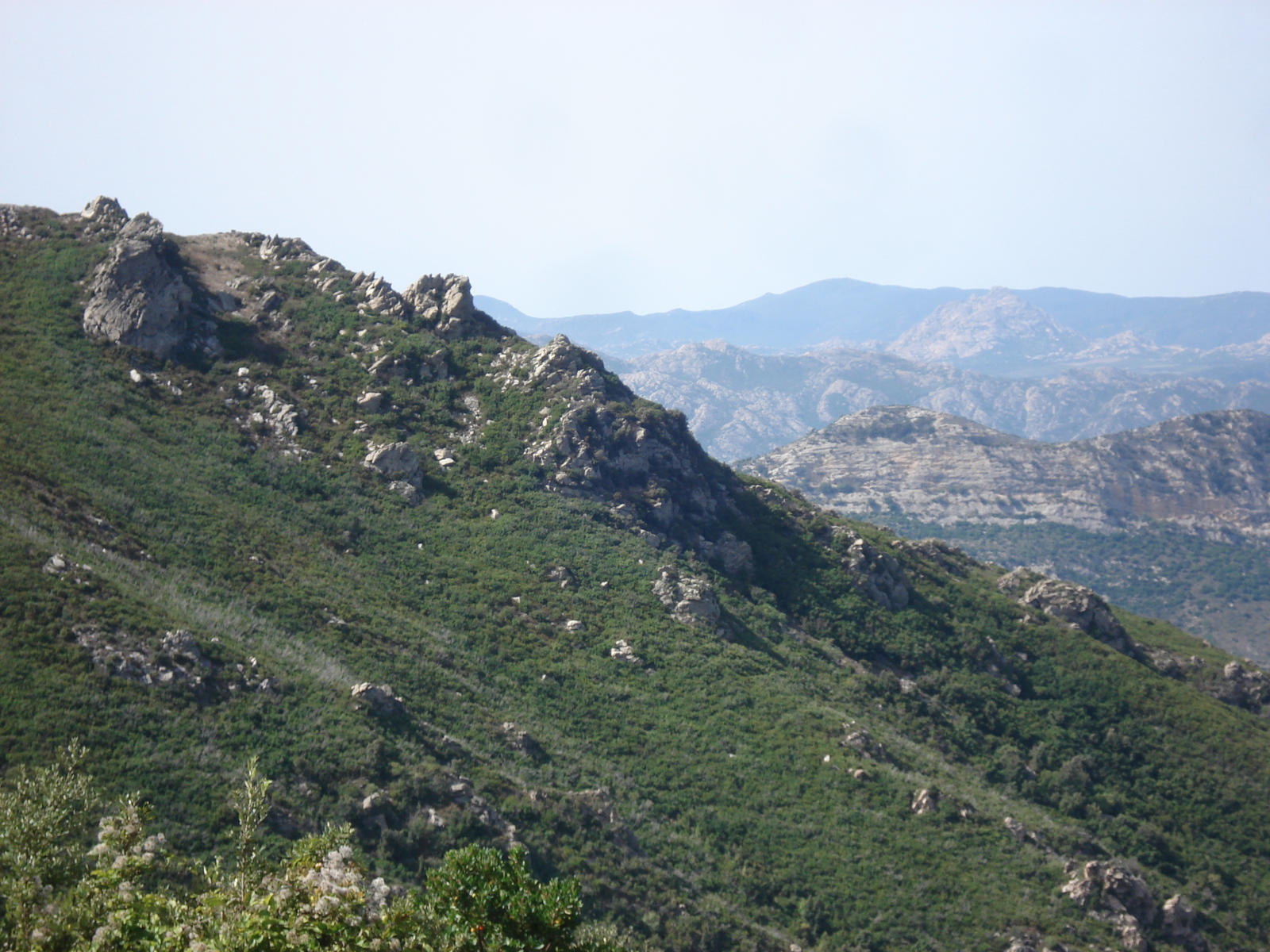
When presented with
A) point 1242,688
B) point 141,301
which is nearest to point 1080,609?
point 1242,688

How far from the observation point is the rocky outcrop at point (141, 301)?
54906 millimetres

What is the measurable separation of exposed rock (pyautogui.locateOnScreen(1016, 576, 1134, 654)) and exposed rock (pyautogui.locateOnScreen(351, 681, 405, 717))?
178 feet

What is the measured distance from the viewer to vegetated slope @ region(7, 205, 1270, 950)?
93.2ft

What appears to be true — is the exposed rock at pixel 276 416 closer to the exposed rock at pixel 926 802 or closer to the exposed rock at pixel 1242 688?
the exposed rock at pixel 926 802

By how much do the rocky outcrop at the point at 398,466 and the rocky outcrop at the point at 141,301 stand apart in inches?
683

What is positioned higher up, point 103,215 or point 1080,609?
point 103,215

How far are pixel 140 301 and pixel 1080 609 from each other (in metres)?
79.9

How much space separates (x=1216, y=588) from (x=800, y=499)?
159142 mm

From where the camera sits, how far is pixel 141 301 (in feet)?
183

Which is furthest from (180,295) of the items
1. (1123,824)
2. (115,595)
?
(1123,824)

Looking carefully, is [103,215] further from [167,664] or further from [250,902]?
[250,902]

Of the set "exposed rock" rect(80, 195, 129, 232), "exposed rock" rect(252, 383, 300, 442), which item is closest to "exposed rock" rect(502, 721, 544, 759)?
"exposed rock" rect(252, 383, 300, 442)

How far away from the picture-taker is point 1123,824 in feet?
141

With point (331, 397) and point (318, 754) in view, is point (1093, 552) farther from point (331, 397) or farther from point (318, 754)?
point (318, 754)
